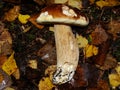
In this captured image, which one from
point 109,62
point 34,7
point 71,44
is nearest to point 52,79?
point 71,44

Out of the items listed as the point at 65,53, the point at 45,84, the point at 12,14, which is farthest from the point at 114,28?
the point at 12,14

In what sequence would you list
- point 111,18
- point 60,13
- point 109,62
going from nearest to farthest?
point 60,13, point 109,62, point 111,18

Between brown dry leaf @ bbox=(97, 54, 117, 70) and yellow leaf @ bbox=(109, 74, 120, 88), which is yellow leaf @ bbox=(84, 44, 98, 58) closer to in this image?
brown dry leaf @ bbox=(97, 54, 117, 70)

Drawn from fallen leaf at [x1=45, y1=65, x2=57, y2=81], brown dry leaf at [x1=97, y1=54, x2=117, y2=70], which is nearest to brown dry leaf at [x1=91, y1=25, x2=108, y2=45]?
brown dry leaf at [x1=97, y1=54, x2=117, y2=70]

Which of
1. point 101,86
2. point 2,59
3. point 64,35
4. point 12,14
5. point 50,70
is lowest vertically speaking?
point 101,86

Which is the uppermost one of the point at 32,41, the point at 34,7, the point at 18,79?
the point at 34,7

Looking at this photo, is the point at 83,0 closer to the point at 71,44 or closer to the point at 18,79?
the point at 71,44

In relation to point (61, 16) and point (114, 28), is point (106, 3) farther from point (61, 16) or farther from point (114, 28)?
point (61, 16)
